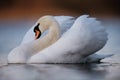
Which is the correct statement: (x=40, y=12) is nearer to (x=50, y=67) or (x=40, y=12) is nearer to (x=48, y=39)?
(x=48, y=39)

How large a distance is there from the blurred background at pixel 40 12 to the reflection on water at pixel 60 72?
324mm

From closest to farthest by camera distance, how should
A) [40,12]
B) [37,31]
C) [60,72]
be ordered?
[60,72] < [37,31] < [40,12]

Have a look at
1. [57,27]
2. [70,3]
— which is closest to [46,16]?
[57,27]

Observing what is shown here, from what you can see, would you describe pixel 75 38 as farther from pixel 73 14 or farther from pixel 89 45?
pixel 73 14

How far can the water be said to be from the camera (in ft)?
8.63

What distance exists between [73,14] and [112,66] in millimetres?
472

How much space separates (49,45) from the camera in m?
3.08

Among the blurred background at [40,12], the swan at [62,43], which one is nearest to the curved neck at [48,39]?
the swan at [62,43]

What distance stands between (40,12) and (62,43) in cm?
40

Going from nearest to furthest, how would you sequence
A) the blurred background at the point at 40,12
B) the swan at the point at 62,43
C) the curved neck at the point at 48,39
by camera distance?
the swan at the point at 62,43, the curved neck at the point at 48,39, the blurred background at the point at 40,12

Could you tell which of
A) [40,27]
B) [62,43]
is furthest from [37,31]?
[62,43]

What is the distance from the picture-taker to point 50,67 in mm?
2842

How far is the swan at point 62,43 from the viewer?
2904 millimetres

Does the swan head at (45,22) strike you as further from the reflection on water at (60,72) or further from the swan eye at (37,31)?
the reflection on water at (60,72)
